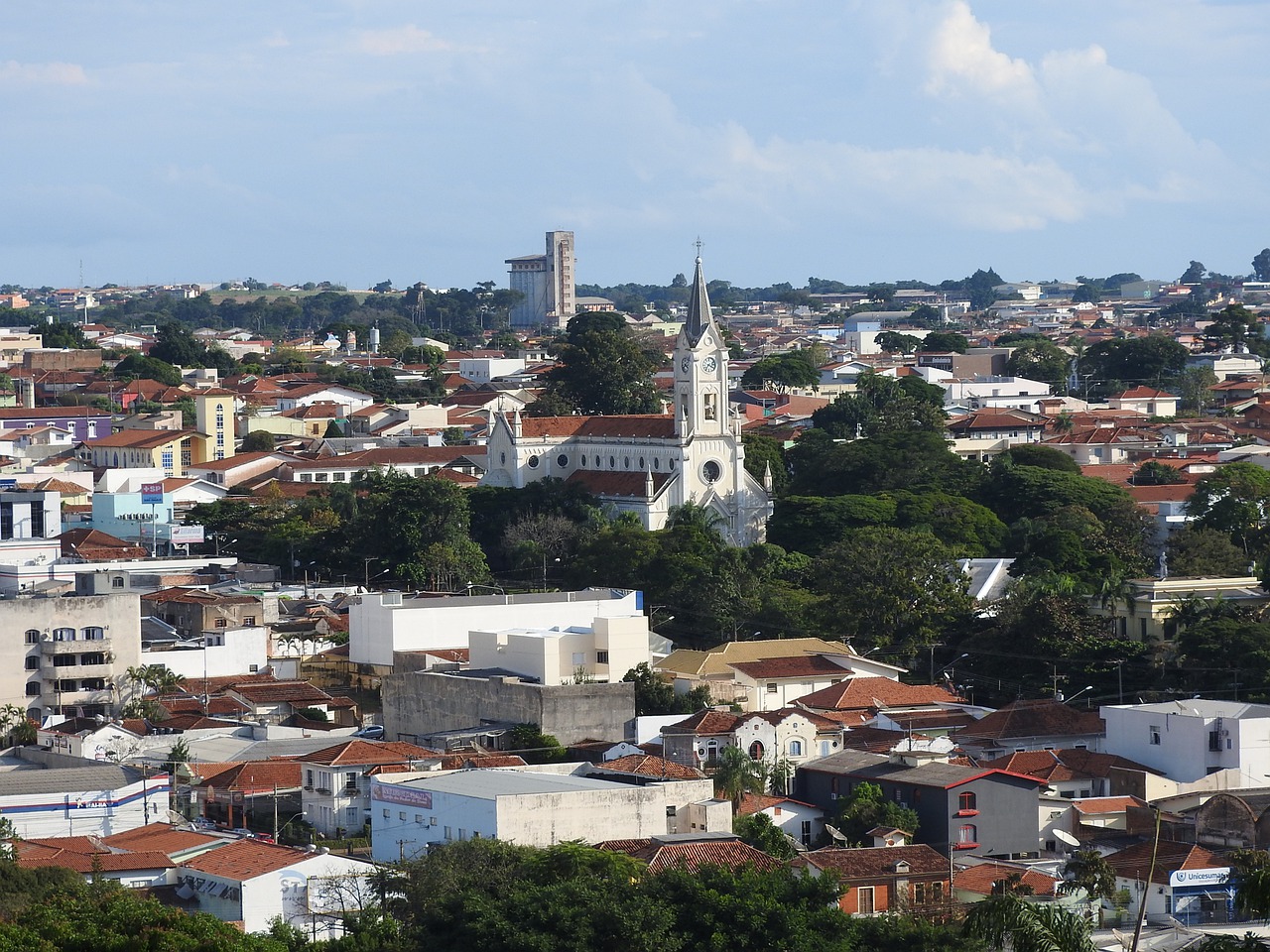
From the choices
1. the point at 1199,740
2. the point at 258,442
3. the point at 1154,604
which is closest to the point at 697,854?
the point at 1199,740

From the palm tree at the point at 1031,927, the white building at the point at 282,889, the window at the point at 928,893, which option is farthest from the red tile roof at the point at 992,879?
the palm tree at the point at 1031,927

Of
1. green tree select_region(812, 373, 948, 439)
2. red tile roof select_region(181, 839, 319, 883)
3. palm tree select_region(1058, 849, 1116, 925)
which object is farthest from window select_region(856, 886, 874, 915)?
green tree select_region(812, 373, 948, 439)

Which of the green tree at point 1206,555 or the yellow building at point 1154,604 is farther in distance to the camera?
the green tree at point 1206,555

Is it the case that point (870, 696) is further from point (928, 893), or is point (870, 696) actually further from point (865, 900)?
point (865, 900)

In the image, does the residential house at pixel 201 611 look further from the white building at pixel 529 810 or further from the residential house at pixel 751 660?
the white building at pixel 529 810

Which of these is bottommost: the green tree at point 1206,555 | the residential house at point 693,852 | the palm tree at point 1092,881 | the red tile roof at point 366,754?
the palm tree at point 1092,881

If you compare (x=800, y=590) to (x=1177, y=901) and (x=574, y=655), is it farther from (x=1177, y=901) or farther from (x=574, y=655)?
(x=1177, y=901)

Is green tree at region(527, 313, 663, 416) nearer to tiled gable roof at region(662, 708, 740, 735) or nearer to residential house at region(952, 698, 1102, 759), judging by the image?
residential house at region(952, 698, 1102, 759)
